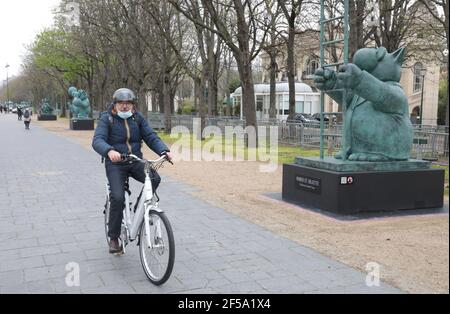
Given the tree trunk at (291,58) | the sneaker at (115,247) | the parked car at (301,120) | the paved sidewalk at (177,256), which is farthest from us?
the parked car at (301,120)

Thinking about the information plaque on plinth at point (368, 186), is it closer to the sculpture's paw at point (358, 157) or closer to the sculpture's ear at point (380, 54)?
the sculpture's paw at point (358, 157)

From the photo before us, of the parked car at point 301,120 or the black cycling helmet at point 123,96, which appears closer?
the black cycling helmet at point 123,96

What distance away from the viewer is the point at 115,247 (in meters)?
5.33

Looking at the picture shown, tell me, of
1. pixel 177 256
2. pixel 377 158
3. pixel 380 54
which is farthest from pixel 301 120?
pixel 177 256

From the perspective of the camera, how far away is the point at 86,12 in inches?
1145

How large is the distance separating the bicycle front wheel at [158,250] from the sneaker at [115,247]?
68 cm

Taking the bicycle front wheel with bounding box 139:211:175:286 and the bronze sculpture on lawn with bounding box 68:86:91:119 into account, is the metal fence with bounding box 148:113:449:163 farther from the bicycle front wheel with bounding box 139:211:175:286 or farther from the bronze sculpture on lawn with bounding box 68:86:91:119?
the bronze sculpture on lawn with bounding box 68:86:91:119

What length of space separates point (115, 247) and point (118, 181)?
2.65 feet

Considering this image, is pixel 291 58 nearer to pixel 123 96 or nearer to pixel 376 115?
pixel 376 115

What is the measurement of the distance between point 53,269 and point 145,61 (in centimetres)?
3213

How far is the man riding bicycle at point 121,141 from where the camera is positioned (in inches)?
197

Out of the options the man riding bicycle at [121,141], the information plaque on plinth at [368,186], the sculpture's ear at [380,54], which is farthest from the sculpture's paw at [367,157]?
the man riding bicycle at [121,141]

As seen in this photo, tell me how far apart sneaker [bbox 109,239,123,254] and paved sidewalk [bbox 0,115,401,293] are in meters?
0.08
